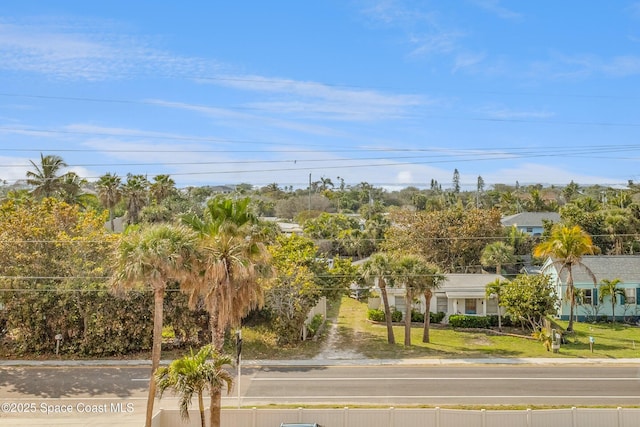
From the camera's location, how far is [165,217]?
2400 inches

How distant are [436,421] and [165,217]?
46.5 metres

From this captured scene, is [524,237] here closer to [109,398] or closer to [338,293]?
[338,293]

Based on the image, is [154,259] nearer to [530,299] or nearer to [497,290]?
[530,299]

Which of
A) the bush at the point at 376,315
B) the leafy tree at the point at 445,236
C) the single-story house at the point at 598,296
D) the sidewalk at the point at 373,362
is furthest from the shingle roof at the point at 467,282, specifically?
the leafy tree at the point at 445,236

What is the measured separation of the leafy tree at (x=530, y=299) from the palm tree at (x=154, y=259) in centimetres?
2376

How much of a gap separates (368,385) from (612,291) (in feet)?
79.7

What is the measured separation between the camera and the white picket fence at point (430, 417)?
19.9m

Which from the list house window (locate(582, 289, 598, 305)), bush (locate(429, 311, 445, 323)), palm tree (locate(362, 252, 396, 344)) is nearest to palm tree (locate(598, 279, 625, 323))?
house window (locate(582, 289, 598, 305))

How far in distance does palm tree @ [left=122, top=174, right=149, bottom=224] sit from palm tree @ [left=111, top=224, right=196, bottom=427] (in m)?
48.4

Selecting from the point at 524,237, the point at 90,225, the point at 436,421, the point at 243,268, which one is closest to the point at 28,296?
the point at 90,225

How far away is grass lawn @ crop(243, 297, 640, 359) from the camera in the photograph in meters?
32.7

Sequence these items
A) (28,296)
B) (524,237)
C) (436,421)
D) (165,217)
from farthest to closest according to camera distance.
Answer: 1. (524,237)
2. (165,217)
3. (28,296)
4. (436,421)

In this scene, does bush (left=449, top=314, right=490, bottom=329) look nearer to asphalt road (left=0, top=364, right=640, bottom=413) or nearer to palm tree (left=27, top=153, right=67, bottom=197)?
asphalt road (left=0, top=364, right=640, bottom=413)

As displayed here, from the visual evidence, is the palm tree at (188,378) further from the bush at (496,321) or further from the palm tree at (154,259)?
the bush at (496,321)
